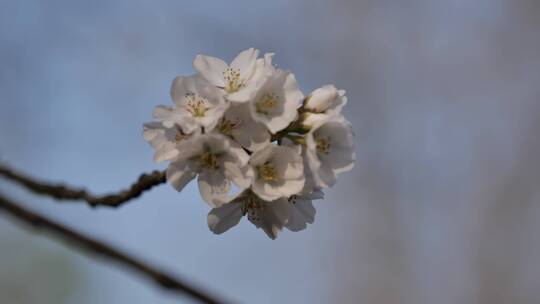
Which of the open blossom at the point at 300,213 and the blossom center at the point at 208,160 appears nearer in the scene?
the blossom center at the point at 208,160

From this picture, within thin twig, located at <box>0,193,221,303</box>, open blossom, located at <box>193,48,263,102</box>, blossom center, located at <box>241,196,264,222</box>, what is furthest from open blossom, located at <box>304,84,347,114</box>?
thin twig, located at <box>0,193,221,303</box>

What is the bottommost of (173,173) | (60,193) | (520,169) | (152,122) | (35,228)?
(35,228)

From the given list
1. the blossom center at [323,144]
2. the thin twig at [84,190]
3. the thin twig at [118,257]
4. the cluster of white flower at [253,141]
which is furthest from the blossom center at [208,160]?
the thin twig at [118,257]

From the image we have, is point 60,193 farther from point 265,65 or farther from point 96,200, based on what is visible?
point 265,65

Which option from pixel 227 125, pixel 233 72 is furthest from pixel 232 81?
pixel 227 125

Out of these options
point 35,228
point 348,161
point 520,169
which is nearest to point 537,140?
point 520,169

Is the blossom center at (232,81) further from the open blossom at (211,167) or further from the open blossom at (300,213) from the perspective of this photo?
the open blossom at (300,213)

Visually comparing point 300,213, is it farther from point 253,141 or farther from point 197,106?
point 197,106
